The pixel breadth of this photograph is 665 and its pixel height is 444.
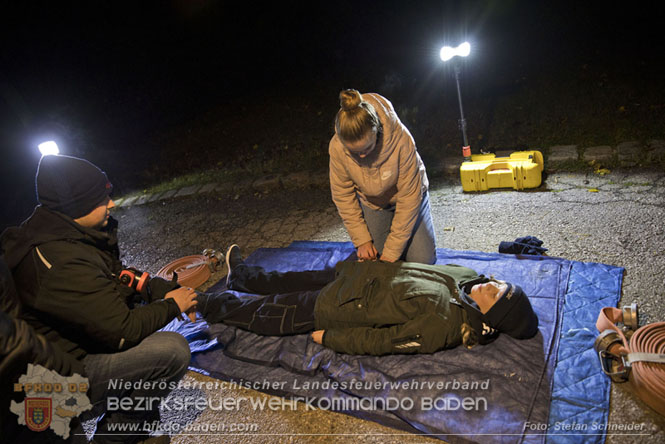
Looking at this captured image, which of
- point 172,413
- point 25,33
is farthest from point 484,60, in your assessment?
point 25,33

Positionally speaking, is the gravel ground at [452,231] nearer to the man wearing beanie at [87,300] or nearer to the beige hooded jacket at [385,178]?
the man wearing beanie at [87,300]

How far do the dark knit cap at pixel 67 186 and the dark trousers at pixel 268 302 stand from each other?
125 centimetres

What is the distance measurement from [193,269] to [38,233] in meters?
2.08

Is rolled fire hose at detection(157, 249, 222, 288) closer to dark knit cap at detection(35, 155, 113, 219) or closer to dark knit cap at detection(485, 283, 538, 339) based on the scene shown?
dark knit cap at detection(35, 155, 113, 219)

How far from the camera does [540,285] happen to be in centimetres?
286

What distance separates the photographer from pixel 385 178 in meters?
2.67

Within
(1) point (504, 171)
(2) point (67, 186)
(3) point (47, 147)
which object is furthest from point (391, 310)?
(3) point (47, 147)

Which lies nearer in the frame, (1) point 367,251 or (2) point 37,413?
(2) point 37,413

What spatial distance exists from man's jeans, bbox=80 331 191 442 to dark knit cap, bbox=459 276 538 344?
1.83 metres

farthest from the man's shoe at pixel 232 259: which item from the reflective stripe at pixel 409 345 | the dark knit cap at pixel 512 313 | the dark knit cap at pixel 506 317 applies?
the dark knit cap at pixel 512 313

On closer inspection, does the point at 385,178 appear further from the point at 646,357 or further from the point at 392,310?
the point at 646,357

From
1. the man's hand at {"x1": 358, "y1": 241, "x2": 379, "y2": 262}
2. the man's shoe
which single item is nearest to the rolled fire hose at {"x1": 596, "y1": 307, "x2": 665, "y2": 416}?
the man's hand at {"x1": 358, "y1": 241, "x2": 379, "y2": 262}

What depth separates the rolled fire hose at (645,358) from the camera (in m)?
1.81

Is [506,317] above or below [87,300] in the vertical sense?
above
